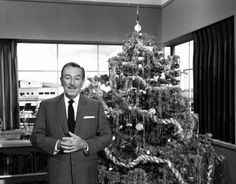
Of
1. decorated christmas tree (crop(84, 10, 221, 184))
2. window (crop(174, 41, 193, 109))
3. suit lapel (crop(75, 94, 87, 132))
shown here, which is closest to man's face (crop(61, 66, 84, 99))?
suit lapel (crop(75, 94, 87, 132))

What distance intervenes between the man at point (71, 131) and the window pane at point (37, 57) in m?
3.11

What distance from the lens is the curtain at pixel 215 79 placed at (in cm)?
347

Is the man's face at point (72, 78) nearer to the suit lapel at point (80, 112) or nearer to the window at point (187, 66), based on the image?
the suit lapel at point (80, 112)

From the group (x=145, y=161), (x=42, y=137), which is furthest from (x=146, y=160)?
(x=42, y=137)

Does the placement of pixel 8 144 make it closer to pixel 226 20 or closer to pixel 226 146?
pixel 226 146

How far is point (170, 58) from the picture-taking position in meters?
3.25

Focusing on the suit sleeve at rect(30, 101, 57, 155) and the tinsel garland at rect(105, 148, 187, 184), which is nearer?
the suit sleeve at rect(30, 101, 57, 155)

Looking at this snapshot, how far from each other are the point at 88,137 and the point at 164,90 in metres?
1.21

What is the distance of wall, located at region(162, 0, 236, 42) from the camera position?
Answer: 3.50 metres

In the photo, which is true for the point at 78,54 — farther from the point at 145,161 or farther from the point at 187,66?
the point at 145,161

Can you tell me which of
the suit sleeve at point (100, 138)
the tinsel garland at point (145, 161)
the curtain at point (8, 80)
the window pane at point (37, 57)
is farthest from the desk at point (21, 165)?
the suit sleeve at point (100, 138)

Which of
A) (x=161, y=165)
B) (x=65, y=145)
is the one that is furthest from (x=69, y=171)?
(x=161, y=165)

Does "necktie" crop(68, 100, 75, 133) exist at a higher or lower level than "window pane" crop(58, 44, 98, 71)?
lower

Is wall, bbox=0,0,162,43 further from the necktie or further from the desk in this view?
the necktie
